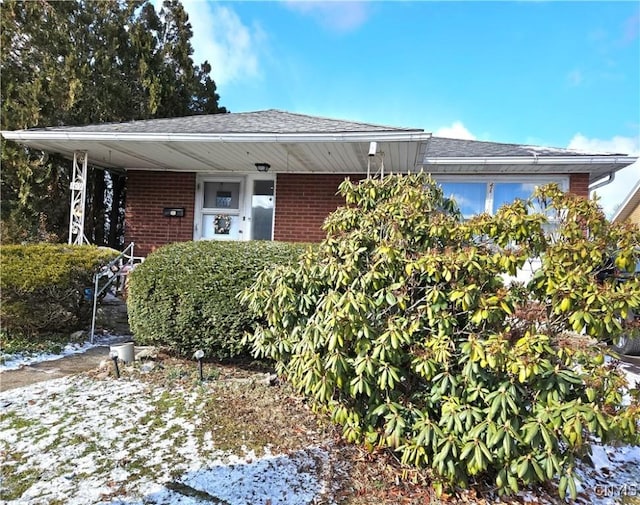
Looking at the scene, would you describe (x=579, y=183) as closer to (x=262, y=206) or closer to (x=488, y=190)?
(x=488, y=190)

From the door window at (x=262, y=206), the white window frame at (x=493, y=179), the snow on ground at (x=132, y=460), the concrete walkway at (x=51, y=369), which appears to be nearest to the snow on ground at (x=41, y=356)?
the concrete walkway at (x=51, y=369)

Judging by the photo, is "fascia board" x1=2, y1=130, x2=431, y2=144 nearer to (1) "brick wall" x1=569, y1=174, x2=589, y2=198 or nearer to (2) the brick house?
(2) the brick house

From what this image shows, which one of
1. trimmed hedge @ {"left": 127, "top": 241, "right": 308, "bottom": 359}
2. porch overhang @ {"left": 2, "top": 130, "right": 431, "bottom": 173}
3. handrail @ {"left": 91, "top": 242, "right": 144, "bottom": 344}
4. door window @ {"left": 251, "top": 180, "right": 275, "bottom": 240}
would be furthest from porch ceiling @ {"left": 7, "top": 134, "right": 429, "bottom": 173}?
trimmed hedge @ {"left": 127, "top": 241, "right": 308, "bottom": 359}

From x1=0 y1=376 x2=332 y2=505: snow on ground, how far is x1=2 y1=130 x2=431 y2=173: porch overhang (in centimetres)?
419

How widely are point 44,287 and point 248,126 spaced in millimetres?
3907

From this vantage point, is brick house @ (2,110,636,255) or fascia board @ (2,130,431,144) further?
brick house @ (2,110,636,255)

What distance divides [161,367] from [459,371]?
326 cm

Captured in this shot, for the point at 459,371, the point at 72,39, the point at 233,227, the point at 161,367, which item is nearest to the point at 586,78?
the point at 233,227

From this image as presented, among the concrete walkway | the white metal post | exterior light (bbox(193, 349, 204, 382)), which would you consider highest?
the white metal post

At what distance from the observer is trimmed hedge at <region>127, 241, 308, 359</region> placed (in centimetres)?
404

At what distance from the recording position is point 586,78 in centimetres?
852

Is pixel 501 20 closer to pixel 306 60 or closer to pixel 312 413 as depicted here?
pixel 306 60

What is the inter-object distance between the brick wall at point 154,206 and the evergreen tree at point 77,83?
121 cm

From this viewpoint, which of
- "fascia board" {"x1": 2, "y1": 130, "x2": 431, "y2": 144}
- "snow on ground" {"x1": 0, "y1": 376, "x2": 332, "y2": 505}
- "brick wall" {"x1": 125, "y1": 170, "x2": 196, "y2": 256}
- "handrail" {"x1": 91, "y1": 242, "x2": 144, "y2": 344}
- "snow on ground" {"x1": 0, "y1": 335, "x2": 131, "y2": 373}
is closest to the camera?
"snow on ground" {"x1": 0, "y1": 376, "x2": 332, "y2": 505}
